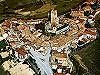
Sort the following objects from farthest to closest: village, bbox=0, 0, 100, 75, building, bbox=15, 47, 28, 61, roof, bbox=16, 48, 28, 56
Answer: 1. roof, bbox=16, 48, 28, 56
2. building, bbox=15, 47, 28, 61
3. village, bbox=0, 0, 100, 75

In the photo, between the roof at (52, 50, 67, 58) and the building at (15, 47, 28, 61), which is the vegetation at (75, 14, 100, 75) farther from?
the building at (15, 47, 28, 61)

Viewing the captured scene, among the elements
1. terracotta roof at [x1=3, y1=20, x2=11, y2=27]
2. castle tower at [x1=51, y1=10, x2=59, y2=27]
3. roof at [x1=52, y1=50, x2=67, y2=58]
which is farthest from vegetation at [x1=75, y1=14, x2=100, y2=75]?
terracotta roof at [x1=3, y1=20, x2=11, y2=27]

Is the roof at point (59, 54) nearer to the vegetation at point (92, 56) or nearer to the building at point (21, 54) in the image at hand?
the vegetation at point (92, 56)

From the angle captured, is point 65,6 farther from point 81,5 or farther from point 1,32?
point 1,32

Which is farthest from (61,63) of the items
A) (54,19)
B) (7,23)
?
(7,23)

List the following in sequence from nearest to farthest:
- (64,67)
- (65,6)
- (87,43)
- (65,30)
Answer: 1. (64,67)
2. (87,43)
3. (65,30)
4. (65,6)

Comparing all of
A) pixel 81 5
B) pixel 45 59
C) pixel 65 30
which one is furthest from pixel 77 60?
pixel 81 5

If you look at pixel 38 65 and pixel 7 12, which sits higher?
pixel 7 12

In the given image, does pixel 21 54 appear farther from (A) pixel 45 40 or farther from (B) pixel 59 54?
(B) pixel 59 54

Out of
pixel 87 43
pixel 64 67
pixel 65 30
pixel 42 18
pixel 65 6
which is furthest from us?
pixel 65 6
